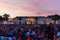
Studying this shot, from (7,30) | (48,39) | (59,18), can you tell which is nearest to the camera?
(48,39)

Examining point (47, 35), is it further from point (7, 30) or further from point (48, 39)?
point (7, 30)

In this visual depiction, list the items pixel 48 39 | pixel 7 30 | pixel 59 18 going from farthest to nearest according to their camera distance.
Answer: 1. pixel 59 18
2. pixel 7 30
3. pixel 48 39

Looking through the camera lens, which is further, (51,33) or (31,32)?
(31,32)

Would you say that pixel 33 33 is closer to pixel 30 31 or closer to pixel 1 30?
pixel 30 31

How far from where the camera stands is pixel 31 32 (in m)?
8.67

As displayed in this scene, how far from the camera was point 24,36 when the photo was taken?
27.8ft

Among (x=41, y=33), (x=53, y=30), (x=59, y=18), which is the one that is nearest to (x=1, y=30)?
(x=41, y=33)

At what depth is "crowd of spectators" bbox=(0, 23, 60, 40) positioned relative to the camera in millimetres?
8430

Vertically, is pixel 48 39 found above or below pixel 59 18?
below

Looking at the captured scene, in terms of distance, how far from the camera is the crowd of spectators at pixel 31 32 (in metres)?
8.43

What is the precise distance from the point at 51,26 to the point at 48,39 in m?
0.65

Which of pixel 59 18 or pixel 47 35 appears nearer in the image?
pixel 47 35

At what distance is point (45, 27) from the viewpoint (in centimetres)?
870

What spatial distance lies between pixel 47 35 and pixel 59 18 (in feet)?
9.62
